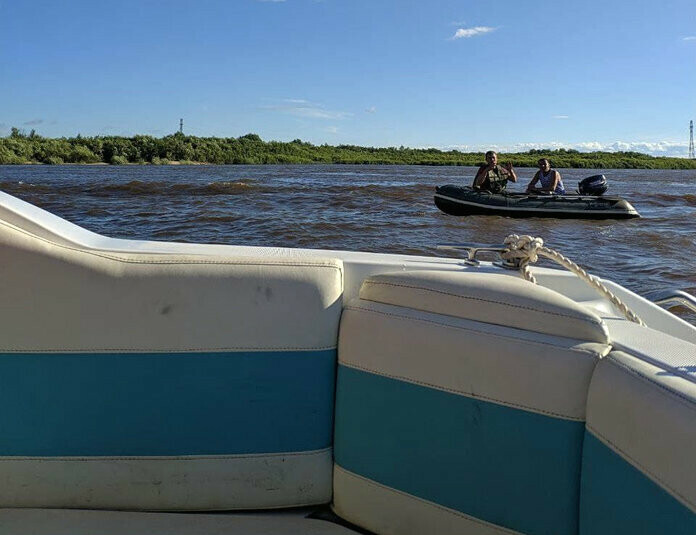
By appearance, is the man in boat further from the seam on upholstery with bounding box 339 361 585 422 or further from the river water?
the seam on upholstery with bounding box 339 361 585 422

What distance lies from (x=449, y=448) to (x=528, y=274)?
0.56 m

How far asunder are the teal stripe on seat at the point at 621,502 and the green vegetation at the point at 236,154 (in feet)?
203

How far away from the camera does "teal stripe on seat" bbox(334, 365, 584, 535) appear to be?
119cm

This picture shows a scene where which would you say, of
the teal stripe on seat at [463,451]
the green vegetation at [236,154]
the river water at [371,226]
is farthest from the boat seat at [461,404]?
the green vegetation at [236,154]

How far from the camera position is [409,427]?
1383mm

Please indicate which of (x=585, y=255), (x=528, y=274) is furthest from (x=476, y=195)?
(x=528, y=274)

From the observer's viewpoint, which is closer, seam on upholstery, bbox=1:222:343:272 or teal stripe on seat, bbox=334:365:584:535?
teal stripe on seat, bbox=334:365:584:535

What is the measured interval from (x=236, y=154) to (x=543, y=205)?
58601 millimetres

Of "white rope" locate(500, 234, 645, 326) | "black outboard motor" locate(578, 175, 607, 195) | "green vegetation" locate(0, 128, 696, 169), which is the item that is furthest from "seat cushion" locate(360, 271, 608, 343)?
"green vegetation" locate(0, 128, 696, 169)

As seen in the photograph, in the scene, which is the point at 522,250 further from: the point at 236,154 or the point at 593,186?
the point at 236,154

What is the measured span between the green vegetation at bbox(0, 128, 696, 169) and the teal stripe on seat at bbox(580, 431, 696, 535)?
203 feet

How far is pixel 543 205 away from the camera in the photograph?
1367cm

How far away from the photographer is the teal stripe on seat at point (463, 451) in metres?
1.19

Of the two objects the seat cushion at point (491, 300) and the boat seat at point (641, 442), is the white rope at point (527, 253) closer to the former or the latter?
the seat cushion at point (491, 300)
